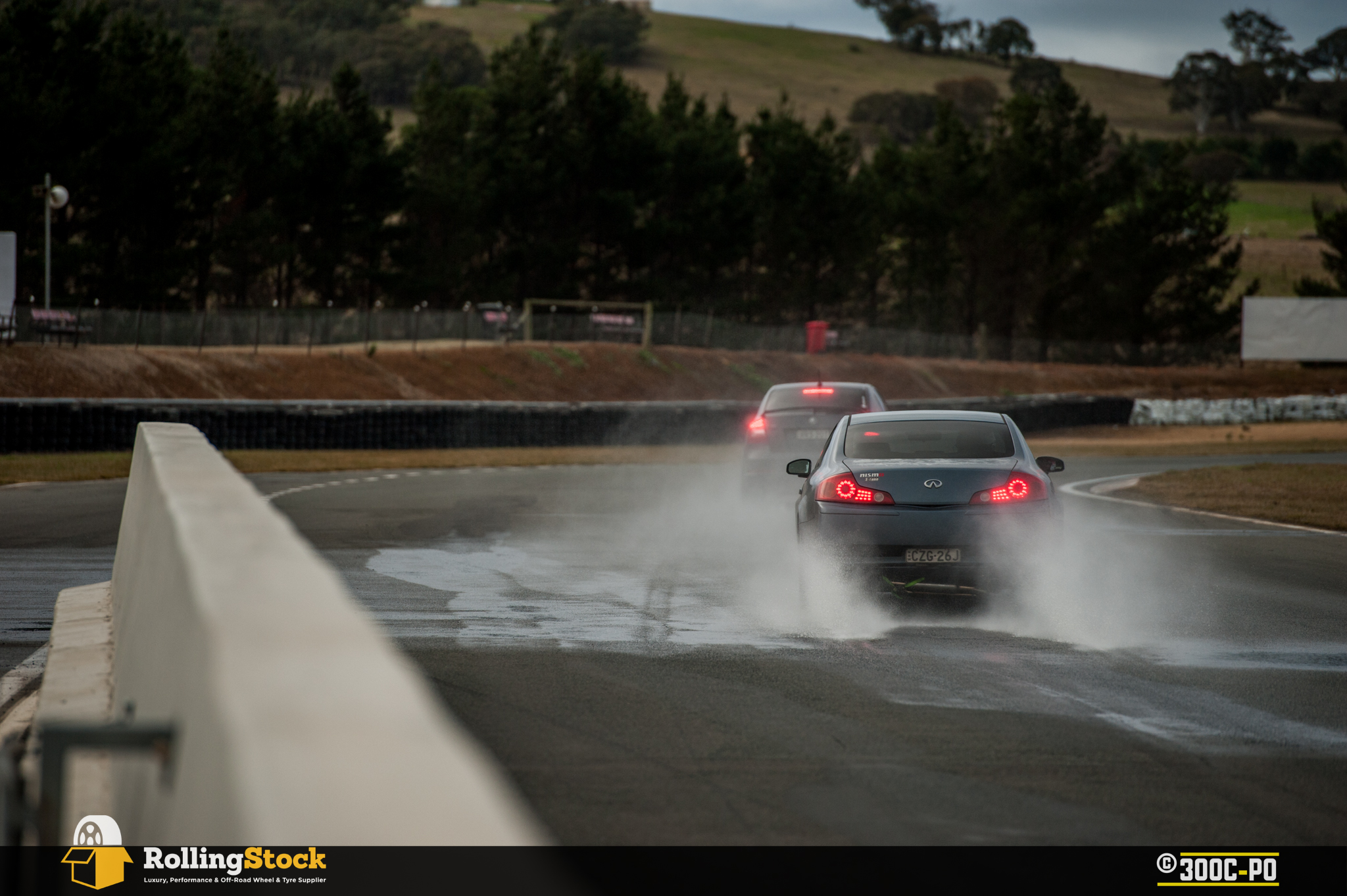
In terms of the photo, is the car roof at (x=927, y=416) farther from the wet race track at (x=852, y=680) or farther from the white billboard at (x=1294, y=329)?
the white billboard at (x=1294, y=329)

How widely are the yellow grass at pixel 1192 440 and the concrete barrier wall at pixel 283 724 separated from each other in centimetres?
3529

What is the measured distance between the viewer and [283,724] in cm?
252

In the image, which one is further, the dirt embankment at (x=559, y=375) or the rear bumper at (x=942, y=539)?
the dirt embankment at (x=559, y=375)

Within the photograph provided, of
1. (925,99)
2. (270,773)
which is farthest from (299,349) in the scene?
(925,99)

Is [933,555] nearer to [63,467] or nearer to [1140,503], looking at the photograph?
[1140,503]

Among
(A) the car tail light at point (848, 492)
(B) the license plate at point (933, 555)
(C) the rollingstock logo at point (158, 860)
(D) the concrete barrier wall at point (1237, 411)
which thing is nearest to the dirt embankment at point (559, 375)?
(D) the concrete barrier wall at point (1237, 411)

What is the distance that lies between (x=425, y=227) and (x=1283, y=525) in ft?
188

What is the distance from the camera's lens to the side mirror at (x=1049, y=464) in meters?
12.2

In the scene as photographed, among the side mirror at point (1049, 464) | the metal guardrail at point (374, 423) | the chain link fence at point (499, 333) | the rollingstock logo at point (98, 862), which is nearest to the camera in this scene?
the rollingstock logo at point (98, 862)

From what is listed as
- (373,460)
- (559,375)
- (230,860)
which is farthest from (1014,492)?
(559,375)

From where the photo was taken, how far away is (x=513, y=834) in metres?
2.29

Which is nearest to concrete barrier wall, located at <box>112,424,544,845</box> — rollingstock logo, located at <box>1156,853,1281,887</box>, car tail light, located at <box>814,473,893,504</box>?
rollingstock logo, located at <box>1156,853,1281,887</box>

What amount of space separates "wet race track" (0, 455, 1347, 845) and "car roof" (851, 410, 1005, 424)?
1352mm

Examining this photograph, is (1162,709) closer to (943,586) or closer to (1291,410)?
(943,586)
